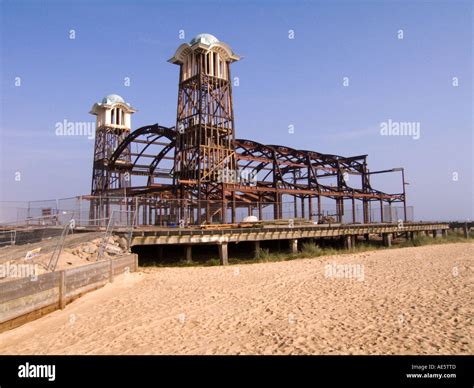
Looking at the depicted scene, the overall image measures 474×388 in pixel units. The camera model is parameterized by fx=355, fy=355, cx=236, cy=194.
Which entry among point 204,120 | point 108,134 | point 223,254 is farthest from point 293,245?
point 108,134

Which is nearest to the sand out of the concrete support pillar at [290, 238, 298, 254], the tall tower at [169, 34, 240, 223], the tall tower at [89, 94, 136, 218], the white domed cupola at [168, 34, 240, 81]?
the concrete support pillar at [290, 238, 298, 254]

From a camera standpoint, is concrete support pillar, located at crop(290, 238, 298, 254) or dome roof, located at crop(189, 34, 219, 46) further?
dome roof, located at crop(189, 34, 219, 46)

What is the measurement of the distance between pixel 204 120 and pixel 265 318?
22536 millimetres

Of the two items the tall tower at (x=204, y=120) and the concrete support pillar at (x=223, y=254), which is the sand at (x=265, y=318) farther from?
the tall tower at (x=204, y=120)

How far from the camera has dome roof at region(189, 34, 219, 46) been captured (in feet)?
96.4

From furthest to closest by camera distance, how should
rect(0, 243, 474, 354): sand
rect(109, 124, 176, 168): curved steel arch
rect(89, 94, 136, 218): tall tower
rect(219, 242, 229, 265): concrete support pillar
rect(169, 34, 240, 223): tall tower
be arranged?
rect(89, 94, 136, 218): tall tower < rect(109, 124, 176, 168): curved steel arch < rect(169, 34, 240, 223): tall tower < rect(219, 242, 229, 265): concrete support pillar < rect(0, 243, 474, 354): sand

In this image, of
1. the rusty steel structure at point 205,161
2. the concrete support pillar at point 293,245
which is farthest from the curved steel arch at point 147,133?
the concrete support pillar at point 293,245

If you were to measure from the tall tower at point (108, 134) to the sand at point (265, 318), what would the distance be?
90.3 ft

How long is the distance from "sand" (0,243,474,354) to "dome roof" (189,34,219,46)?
22.3 metres

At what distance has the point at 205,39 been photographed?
29.6 metres

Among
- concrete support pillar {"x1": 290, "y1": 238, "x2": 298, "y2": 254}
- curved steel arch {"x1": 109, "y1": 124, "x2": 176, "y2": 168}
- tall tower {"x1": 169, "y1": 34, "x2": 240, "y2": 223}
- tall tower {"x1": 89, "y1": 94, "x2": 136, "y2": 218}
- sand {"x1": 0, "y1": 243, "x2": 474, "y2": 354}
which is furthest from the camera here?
tall tower {"x1": 89, "y1": 94, "x2": 136, "y2": 218}

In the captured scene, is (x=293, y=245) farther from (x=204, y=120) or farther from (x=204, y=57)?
(x=204, y=57)

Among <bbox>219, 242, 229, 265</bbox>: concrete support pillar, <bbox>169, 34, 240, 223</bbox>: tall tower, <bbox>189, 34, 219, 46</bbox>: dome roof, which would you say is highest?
<bbox>189, 34, 219, 46</bbox>: dome roof

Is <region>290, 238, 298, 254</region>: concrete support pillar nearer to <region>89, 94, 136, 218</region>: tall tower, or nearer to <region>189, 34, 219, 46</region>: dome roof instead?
<region>189, 34, 219, 46</region>: dome roof
